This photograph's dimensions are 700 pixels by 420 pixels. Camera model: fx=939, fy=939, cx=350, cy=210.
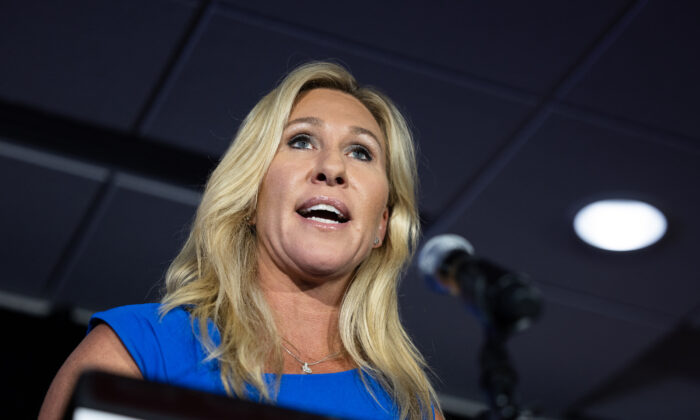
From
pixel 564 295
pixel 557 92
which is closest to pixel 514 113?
pixel 557 92

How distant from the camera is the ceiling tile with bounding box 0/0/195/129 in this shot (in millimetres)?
2428

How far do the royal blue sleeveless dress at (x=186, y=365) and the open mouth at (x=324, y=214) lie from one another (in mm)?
267

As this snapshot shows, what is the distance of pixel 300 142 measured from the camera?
164cm

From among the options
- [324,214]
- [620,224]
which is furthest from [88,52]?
[620,224]

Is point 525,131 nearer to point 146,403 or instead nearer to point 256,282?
point 256,282

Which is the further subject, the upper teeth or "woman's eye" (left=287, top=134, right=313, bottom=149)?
"woman's eye" (left=287, top=134, right=313, bottom=149)

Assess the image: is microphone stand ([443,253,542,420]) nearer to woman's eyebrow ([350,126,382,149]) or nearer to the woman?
the woman

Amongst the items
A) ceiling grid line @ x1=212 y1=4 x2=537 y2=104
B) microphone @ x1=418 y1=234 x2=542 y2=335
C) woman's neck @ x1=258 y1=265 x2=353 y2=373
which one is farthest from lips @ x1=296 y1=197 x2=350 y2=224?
ceiling grid line @ x1=212 y1=4 x2=537 y2=104

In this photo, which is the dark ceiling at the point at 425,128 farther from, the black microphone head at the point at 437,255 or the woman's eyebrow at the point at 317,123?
the black microphone head at the point at 437,255

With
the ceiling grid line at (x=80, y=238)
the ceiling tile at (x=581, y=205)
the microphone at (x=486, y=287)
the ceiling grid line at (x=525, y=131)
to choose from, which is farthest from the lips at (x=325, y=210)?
the ceiling grid line at (x=80, y=238)

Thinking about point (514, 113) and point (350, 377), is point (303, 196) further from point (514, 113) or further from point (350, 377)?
point (514, 113)

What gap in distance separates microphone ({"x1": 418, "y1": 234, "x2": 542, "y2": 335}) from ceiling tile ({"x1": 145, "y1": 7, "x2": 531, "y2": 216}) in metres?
1.30

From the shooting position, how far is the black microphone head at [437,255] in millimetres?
1291

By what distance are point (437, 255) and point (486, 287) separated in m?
0.22
